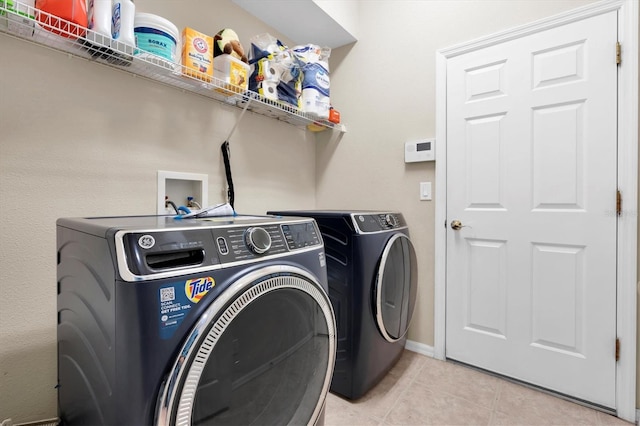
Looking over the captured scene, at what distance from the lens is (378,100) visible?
7.20 feet

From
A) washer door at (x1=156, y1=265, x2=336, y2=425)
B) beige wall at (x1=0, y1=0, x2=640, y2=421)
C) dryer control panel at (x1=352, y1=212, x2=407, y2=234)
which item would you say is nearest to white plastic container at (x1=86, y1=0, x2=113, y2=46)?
beige wall at (x1=0, y1=0, x2=640, y2=421)

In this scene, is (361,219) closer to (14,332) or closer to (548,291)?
(548,291)

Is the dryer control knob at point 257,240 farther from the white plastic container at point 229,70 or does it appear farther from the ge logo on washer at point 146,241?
the white plastic container at point 229,70

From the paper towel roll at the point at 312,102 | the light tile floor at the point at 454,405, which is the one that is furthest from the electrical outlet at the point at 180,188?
the light tile floor at the point at 454,405

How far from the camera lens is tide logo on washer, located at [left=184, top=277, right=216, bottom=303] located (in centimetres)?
68

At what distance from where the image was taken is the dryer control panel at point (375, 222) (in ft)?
4.84

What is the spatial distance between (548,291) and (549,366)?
0.38m

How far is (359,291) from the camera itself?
1.45 metres

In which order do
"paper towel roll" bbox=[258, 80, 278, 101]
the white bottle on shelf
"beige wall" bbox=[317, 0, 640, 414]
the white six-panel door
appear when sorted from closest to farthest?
the white bottle on shelf < the white six-panel door < "paper towel roll" bbox=[258, 80, 278, 101] < "beige wall" bbox=[317, 0, 640, 414]

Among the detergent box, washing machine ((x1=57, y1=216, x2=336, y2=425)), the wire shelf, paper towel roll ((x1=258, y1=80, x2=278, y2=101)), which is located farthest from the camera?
paper towel roll ((x1=258, y1=80, x2=278, y2=101))

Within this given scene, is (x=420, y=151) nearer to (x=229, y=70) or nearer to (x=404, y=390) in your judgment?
(x=229, y=70)

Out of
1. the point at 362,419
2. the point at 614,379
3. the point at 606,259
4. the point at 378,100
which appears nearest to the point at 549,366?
the point at 614,379

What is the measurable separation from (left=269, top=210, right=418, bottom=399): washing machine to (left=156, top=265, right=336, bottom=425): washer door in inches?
16.7

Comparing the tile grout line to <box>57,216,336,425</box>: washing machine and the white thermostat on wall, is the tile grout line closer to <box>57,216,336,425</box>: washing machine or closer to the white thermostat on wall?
<box>57,216,336,425</box>: washing machine
